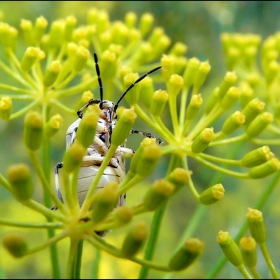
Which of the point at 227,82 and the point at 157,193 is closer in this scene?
the point at 157,193

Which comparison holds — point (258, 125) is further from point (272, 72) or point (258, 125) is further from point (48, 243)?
point (48, 243)

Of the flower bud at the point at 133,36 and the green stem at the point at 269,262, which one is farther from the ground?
the flower bud at the point at 133,36

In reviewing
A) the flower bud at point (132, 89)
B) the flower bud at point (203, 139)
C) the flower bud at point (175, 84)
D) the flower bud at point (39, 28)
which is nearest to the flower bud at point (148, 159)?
the flower bud at point (203, 139)

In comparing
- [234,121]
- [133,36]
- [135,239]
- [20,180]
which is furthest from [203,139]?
[133,36]

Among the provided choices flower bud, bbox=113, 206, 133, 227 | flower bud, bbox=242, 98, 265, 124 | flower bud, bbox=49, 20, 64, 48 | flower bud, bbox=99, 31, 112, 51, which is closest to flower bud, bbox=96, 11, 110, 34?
flower bud, bbox=99, 31, 112, 51

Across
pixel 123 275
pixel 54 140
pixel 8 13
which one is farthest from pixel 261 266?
pixel 8 13

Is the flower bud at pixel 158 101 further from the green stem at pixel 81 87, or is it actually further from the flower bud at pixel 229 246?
the flower bud at pixel 229 246
